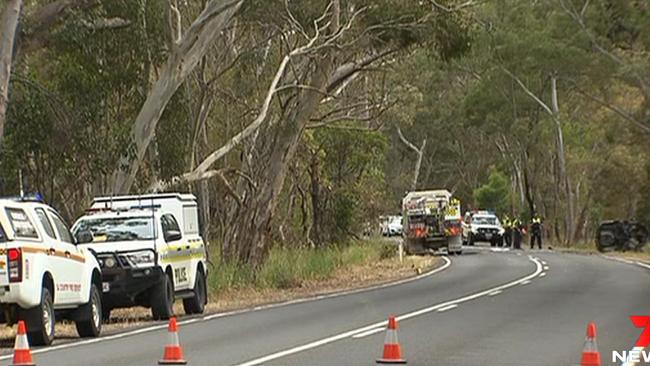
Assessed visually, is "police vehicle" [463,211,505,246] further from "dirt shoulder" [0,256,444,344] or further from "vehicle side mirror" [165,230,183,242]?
"vehicle side mirror" [165,230,183,242]

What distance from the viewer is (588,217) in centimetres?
7588

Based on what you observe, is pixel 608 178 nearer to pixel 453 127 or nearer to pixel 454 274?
pixel 453 127

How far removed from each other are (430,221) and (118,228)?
108 ft

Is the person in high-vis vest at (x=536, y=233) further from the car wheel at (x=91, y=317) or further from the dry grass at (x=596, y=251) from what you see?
the car wheel at (x=91, y=317)

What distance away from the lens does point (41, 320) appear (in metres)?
16.4

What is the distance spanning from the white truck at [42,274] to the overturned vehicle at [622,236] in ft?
133

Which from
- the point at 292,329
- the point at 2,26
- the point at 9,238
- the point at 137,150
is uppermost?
the point at 2,26

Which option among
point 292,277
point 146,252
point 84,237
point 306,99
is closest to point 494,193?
point 292,277

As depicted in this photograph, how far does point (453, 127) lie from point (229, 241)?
43529 mm

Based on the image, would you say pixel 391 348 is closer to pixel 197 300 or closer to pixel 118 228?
pixel 118 228

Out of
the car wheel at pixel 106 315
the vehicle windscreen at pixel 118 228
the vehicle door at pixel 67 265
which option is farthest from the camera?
the car wheel at pixel 106 315

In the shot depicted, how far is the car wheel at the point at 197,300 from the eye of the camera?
23047 mm

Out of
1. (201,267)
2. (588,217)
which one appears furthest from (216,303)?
(588,217)

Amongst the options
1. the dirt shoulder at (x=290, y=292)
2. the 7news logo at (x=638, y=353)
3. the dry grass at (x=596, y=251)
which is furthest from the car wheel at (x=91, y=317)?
the dry grass at (x=596, y=251)
